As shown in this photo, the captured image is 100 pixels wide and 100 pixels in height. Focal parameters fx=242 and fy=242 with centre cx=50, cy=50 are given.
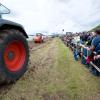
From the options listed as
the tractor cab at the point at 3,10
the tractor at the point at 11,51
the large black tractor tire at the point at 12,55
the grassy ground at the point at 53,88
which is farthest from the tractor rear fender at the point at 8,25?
the grassy ground at the point at 53,88

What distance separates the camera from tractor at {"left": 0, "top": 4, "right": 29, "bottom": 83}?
16.1 feet

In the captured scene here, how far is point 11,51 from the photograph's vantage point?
5.43 meters

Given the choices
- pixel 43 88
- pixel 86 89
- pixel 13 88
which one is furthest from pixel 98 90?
pixel 13 88

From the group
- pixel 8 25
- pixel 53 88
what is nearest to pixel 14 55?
pixel 8 25

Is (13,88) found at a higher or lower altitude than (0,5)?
lower

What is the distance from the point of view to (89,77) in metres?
7.11

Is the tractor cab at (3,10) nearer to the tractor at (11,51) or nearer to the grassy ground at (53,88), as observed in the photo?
the tractor at (11,51)

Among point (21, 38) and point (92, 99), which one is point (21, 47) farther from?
point (92, 99)

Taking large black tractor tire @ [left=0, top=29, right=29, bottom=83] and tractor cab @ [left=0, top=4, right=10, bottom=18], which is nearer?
large black tractor tire @ [left=0, top=29, right=29, bottom=83]

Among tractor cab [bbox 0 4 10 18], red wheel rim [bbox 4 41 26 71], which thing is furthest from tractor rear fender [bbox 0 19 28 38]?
tractor cab [bbox 0 4 10 18]

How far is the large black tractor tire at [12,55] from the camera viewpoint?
4.88 meters

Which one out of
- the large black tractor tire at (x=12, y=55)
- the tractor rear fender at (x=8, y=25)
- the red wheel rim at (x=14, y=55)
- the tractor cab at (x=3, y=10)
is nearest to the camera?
the large black tractor tire at (x=12, y=55)

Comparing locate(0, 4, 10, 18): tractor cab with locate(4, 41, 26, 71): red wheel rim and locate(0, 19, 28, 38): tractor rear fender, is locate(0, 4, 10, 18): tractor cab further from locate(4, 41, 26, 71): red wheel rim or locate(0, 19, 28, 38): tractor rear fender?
locate(4, 41, 26, 71): red wheel rim

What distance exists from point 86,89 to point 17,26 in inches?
86.4
